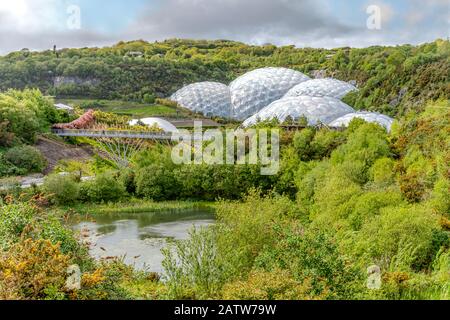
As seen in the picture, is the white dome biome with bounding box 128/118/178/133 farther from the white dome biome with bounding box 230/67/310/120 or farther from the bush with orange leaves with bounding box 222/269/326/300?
the bush with orange leaves with bounding box 222/269/326/300

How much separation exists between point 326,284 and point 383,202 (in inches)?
355

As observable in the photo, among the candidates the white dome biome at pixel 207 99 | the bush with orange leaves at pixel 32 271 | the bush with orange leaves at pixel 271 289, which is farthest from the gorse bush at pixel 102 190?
the white dome biome at pixel 207 99

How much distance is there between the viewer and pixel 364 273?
35.1 ft

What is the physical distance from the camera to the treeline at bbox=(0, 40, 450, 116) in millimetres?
56344

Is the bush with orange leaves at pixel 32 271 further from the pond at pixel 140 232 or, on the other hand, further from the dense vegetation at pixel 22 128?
the dense vegetation at pixel 22 128

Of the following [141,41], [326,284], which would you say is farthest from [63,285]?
[141,41]

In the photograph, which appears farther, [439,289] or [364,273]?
[364,273]

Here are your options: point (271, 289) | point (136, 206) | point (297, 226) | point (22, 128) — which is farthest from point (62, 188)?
point (271, 289)

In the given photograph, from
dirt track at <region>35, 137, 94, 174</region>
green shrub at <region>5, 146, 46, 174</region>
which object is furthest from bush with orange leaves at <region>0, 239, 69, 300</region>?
dirt track at <region>35, 137, 94, 174</region>

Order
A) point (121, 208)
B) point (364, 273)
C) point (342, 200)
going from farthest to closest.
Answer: point (121, 208), point (342, 200), point (364, 273)

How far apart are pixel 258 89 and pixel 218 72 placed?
2372cm

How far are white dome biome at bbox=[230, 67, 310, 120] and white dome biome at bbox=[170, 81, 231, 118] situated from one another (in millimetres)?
1016

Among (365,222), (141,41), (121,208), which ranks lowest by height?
(121,208)
